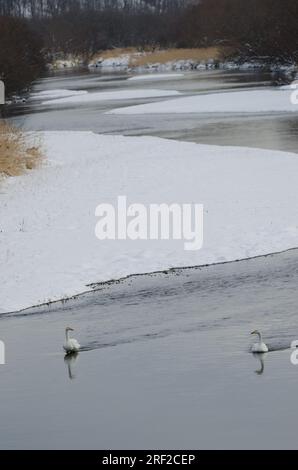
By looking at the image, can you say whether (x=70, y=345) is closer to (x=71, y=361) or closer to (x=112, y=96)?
(x=71, y=361)

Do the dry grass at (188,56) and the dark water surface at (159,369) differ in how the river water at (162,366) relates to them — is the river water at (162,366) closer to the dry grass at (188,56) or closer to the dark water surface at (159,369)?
the dark water surface at (159,369)

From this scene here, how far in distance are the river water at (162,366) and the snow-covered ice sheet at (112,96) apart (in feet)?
139

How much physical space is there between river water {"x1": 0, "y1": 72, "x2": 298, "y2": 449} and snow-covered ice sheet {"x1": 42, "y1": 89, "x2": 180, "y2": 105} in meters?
42.3

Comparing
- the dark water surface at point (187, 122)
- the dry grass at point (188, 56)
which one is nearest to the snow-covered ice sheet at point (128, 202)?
the dark water surface at point (187, 122)

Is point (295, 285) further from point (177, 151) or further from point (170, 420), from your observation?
point (177, 151)

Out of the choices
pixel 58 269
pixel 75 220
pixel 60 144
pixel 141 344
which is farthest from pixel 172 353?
pixel 60 144

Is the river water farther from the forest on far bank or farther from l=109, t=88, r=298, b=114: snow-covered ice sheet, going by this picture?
the forest on far bank

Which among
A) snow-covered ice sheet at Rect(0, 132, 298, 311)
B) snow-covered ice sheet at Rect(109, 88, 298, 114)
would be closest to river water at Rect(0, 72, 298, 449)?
snow-covered ice sheet at Rect(0, 132, 298, 311)

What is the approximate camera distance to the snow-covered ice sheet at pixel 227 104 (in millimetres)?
47500

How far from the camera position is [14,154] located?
31062 millimetres

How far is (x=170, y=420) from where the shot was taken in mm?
11148

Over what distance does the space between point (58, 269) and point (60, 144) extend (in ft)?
66.4

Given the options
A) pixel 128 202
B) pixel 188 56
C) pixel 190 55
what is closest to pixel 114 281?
pixel 128 202

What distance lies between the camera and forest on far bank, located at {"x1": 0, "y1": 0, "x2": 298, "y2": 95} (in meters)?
74.7
